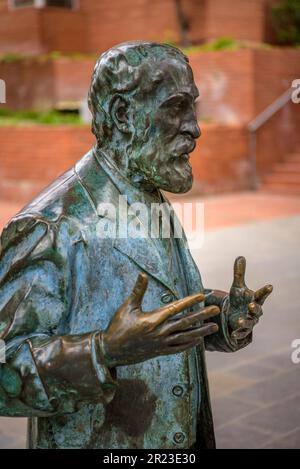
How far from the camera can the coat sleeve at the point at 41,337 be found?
1507 mm

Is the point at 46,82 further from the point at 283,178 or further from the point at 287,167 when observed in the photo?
the point at 283,178

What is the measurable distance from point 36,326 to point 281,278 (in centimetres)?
631

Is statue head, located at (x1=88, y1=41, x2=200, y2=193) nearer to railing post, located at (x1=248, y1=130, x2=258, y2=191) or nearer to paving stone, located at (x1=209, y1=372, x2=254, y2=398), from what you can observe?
paving stone, located at (x1=209, y1=372, x2=254, y2=398)

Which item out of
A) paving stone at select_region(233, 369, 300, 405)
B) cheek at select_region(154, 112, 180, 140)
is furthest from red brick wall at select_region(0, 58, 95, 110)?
cheek at select_region(154, 112, 180, 140)

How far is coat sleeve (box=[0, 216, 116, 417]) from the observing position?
151cm

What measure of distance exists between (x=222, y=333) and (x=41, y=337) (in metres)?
0.57

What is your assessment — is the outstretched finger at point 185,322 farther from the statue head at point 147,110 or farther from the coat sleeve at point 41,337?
the statue head at point 147,110

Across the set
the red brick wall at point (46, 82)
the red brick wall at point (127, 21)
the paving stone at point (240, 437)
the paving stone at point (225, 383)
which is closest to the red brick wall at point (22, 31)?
the red brick wall at point (127, 21)

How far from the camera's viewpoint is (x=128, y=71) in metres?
1.66

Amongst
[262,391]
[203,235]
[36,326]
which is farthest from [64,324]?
[203,235]

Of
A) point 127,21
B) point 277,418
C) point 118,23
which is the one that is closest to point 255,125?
point 127,21

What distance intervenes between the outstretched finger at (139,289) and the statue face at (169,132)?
1.04 ft

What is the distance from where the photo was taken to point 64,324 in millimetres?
1655

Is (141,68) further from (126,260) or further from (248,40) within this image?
(248,40)
